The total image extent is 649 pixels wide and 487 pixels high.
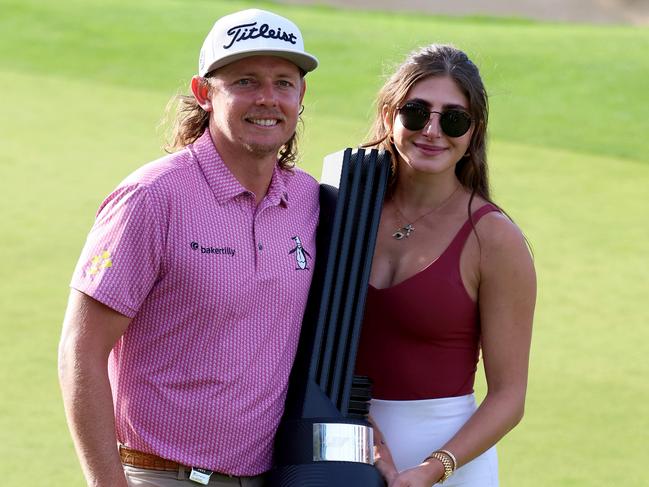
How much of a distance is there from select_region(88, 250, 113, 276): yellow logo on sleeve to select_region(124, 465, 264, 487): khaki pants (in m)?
0.52

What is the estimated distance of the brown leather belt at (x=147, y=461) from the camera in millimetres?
3117

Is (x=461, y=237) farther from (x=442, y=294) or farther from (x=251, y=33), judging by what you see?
(x=251, y=33)

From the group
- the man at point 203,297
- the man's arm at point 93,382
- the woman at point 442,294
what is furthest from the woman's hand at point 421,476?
the man's arm at point 93,382

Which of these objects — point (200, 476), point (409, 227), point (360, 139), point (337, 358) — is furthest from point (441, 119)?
point (360, 139)

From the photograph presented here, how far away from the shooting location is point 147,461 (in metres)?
3.13

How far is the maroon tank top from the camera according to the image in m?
3.38

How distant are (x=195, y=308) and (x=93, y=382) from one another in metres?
0.29

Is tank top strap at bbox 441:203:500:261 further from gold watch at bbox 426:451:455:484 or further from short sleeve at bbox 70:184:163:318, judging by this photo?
short sleeve at bbox 70:184:163:318

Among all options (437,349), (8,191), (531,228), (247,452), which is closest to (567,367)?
(531,228)

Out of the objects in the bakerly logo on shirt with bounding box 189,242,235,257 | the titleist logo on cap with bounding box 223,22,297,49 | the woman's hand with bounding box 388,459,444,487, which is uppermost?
the titleist logo on cap with bounding box 223,22,297,49

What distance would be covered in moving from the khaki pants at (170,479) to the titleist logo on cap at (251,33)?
1.03 meters

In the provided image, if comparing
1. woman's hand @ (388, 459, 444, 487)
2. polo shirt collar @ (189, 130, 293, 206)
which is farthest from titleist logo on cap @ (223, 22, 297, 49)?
woman's hand @ (388, 459, 444, 487)

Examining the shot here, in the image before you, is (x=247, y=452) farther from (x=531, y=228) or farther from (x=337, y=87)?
(x=337, y=87)

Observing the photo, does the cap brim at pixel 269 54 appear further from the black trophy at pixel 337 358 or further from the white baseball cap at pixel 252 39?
the black trophy at pixel 337 358
